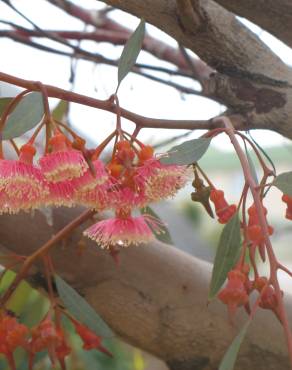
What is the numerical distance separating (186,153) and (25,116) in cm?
14

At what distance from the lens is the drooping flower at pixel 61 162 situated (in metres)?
0.59

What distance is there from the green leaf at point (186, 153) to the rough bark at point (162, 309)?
0.27 meters

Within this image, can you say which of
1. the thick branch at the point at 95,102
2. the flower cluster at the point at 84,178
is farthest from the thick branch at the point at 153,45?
the flower cluster at the point at 84,178

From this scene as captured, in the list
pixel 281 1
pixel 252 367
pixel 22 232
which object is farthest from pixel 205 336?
pixel 281 1

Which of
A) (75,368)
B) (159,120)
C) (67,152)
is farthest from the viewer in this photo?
(75,368)

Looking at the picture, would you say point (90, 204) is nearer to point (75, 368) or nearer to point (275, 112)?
point (275, 112)

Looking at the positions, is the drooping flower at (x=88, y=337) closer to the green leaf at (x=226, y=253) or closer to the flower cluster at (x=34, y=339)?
the flower cluster at (x=34, y=339)

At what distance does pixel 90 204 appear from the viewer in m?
0.64

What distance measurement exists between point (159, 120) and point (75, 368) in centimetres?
64

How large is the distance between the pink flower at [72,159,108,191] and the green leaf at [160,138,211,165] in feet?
0.18

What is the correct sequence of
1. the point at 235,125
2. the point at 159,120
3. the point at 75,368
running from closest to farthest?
1. the point at 159,120
2. the point at 235,125
3. the point at 75,368

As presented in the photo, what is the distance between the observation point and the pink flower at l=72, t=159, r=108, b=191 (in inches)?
23.9

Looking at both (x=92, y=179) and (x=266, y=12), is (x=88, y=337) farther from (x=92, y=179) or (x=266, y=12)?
(x=266, y=12)

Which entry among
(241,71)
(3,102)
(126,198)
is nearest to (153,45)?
(241,71)
